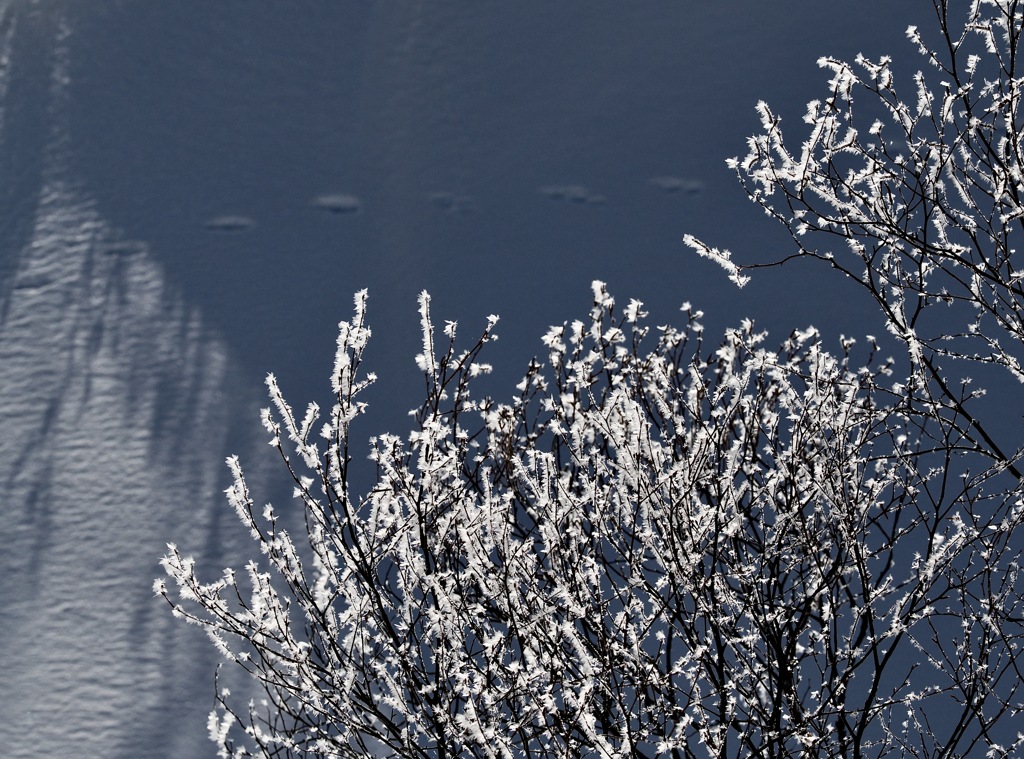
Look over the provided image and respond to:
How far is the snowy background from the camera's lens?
1130cm

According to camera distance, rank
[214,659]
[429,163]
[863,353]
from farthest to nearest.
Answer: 1. [429,163]
2. [863,353]
3. [214,659]

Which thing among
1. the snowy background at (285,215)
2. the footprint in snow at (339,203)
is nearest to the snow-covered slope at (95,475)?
the snowy background at (285,215)

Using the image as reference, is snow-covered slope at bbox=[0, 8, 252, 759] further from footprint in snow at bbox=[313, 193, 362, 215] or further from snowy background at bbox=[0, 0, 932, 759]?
Answer: footprint in snow at bbox=[313, 193, 362, 215]

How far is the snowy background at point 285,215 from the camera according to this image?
11297mm

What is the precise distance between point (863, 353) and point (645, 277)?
237 cm

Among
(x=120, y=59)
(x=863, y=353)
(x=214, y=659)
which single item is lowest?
(x=214, y=659)

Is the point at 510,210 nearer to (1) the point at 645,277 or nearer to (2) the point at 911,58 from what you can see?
(1) the point at 645,277

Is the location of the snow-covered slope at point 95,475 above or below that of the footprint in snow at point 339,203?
below

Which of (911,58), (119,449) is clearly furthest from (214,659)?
(911,58)

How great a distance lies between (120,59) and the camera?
13656 millimetres

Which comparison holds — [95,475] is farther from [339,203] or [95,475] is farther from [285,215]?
[339,203]

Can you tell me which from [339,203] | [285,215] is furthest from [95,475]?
[339,203]

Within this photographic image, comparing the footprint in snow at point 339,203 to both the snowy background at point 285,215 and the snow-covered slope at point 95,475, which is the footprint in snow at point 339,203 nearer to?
the snowy background at point 285,215

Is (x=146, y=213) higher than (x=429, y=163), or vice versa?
(x=429, y=163)
